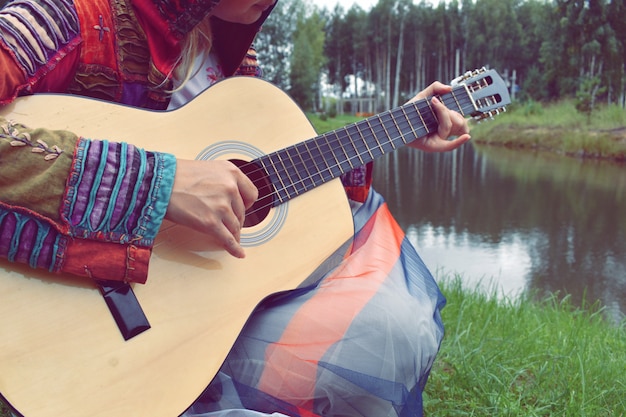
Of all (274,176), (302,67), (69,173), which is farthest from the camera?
(302,67)

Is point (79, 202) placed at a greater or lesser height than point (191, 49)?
lesser

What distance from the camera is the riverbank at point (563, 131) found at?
39.5 ft

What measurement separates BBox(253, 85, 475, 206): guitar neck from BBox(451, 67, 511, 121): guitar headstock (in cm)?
2

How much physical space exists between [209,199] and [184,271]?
7.0 inches

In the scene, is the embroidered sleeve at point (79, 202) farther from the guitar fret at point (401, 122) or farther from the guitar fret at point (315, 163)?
the guitar fret at point (401, 122)

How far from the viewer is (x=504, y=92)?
178 centimetres

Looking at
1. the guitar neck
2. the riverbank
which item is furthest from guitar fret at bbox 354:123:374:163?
the riverbank

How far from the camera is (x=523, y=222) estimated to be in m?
6.92

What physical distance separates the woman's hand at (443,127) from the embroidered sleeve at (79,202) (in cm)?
93

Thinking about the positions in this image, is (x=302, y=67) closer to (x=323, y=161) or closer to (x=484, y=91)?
(x=484, y=91)

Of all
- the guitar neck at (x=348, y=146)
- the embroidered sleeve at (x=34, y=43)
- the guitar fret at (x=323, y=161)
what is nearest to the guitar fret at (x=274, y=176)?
the guitar neck at (x=348, y=146)

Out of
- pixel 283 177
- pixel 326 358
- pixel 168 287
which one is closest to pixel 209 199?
pixel 168 287

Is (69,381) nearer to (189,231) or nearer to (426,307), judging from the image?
(189,231)

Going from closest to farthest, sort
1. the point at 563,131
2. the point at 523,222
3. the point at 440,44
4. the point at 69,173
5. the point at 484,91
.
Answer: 1. the point at 69,173
2. the point at 484,91
3. the point at 523,222
4. the point at 563,131
5. the point at 440,44
